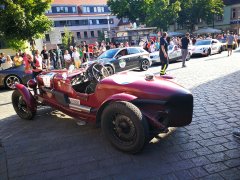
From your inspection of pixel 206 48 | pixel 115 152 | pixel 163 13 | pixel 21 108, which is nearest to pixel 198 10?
pixel 163 13

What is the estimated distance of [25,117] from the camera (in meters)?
5.66

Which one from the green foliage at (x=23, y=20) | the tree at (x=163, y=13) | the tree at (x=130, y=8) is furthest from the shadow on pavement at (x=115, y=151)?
the tree at (x=130, y=8)

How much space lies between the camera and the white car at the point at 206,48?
16750 millimetres

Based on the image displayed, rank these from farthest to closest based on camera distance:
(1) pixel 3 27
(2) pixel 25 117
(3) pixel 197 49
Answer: (3) pixel 197 49
(1) pixel 3 27
(2) pixel 25 117

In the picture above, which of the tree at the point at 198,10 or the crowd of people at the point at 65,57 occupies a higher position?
the tree at the point at 198,10

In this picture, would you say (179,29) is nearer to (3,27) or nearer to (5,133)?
(3,27)

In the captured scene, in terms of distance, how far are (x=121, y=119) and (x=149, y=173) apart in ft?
3.14

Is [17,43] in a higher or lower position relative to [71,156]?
higher

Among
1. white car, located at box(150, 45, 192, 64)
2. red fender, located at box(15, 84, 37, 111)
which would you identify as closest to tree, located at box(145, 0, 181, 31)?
white car, located at box(150, 45, 192, 64)

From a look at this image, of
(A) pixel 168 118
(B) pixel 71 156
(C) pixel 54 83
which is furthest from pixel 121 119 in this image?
(C) pixel 54 83

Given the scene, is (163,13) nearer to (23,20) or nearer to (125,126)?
(23,20)

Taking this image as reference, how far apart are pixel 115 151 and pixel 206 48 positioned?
596 inches

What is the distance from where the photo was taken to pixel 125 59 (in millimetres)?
12359

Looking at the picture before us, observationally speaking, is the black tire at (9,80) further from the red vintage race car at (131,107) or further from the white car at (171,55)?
the white car at (171,55)
